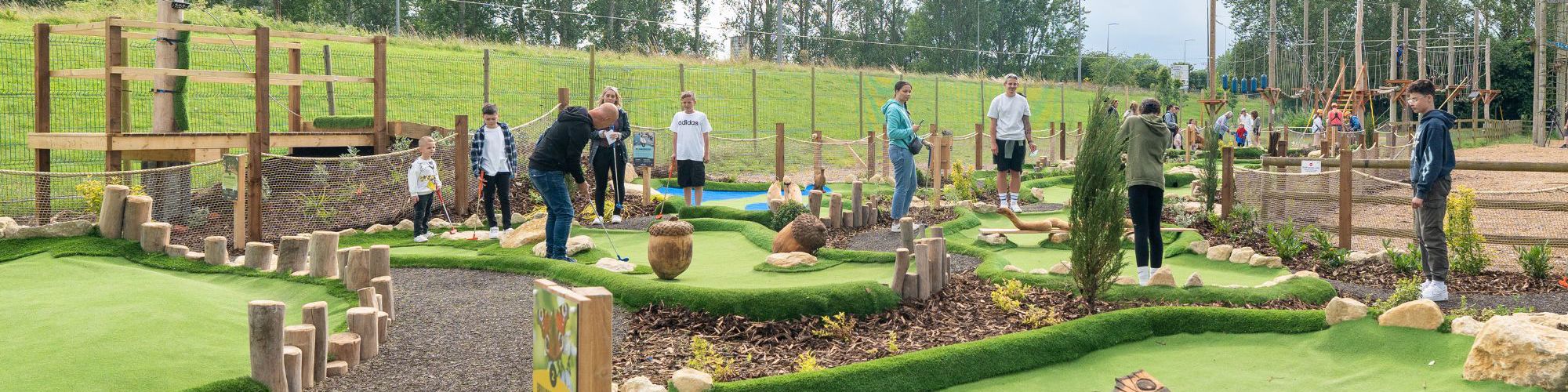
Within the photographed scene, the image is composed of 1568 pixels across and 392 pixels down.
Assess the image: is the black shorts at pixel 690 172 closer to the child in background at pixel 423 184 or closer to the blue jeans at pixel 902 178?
the blue jeans at pixel 902 178

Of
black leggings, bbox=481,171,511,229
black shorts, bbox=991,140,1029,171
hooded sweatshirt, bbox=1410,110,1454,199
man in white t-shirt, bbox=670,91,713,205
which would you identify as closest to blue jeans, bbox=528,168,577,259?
black leggings, bbox=481,171,511,229

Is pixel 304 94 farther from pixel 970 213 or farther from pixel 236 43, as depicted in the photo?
pixel 970 213

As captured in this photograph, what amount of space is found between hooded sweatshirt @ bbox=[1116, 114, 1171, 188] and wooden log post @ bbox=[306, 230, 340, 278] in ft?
17.8

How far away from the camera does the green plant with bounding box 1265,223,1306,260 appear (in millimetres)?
9484

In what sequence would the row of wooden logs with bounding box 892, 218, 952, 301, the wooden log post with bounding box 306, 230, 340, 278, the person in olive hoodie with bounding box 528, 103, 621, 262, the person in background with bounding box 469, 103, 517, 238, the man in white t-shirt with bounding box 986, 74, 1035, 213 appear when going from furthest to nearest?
the man in white t-shirt with bounding box 986, 74, 1035, 213
the person in background with bounding box 469, 103, 517, 238
the person in olive hoodie with bounding box 528, 103, 621, 262
the wooden log post with bounding box 306, 230, 340, 278
the row of wooden logs with bounding box 892, 218, 952, 301

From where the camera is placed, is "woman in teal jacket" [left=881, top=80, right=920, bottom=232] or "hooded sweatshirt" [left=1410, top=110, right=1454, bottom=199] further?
"woman in teal jacket" [left=881, top=80, right=920, bottom=232]

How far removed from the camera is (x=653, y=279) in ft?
25.6

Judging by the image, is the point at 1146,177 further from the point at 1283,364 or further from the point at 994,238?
the point at 994,238

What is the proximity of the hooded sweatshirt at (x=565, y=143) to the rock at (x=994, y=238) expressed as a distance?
3749 mm

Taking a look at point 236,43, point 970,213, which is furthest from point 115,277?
point 970,213

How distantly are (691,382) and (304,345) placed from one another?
1.86m

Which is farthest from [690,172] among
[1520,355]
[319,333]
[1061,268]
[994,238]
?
[1520,355]

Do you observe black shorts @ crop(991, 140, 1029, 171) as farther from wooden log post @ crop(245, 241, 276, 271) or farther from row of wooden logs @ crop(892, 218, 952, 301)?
wooden log post @ crop(245, 241, 276, 271)

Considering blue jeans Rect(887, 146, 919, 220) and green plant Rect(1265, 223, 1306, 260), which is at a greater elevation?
blue jeans Rect(887, 146, 919, 220)
